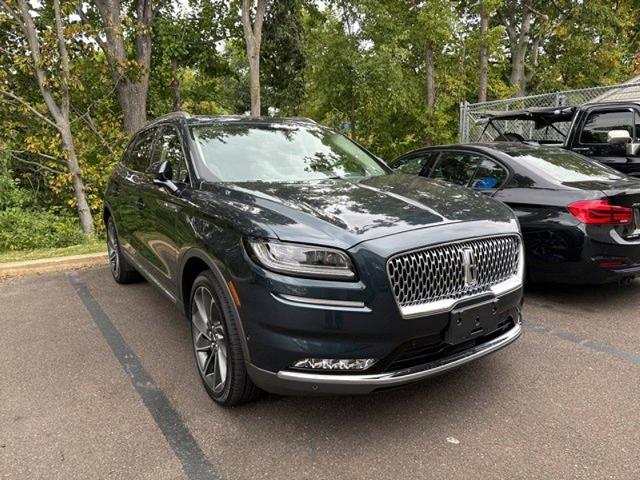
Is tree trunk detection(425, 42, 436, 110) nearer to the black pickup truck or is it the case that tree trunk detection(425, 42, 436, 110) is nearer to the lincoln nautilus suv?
the black pickup truck

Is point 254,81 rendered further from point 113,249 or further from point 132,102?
point 113,249

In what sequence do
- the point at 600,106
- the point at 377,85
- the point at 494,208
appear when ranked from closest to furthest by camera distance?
the point at 494,208
the point at 600,106
the point at 377,85

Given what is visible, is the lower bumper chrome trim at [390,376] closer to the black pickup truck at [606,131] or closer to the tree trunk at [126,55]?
the black pickup truck at [606,131]

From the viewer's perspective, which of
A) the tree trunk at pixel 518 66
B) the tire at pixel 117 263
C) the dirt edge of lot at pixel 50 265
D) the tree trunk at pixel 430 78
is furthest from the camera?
the tree trunk at pixel 518 66

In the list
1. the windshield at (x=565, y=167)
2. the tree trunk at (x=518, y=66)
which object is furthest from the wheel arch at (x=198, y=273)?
the tree trunk at (x=518, y=66)

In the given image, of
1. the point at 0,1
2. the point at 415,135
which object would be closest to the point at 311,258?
the point at 0,1

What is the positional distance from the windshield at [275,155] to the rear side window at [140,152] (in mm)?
965

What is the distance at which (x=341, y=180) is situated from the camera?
358 cm

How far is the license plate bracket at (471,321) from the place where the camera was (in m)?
2.52

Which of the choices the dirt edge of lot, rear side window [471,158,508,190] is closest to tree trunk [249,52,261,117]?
the dirt edge of lot

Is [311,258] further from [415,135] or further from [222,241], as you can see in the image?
[415,135]

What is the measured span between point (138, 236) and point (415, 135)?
506 inches

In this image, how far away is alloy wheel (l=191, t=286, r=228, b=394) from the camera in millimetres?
2916

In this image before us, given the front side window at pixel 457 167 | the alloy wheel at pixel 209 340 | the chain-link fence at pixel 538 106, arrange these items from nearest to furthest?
the alloy wheel at pixel 209 340 → the front side window at pixel 457 167 → the chain-link fence at pixel 538 106
